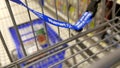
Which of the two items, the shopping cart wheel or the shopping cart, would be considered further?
the shopping cart

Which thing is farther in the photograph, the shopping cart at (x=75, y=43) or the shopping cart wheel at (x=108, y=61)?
the shopping cart at (x=75, y=43)

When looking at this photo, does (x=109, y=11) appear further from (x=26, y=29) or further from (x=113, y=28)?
(x=26, y=29)

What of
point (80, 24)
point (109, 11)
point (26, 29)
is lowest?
point (26, 29)

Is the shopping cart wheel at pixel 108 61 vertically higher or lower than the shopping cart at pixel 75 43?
higher

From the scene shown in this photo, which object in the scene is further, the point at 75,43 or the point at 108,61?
the point at 75,43

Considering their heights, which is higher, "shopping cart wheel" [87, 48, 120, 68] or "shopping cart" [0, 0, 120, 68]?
"shopping cart wheel" [87, 48, 120, 68]

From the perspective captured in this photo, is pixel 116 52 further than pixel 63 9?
No

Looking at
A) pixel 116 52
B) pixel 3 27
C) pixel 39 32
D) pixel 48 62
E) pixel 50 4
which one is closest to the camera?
pixel 116 52

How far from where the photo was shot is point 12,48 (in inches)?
49.6

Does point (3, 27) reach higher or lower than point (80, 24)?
lower

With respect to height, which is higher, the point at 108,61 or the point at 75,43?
the point at 108,61

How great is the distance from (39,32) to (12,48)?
0.79ft

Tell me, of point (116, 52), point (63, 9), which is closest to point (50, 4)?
point (63, 9)

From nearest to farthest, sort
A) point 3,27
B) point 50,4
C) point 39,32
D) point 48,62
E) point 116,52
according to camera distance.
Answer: point 116,52 → point 48,62 → point 39,32 → point 3,27 → point 50,4
